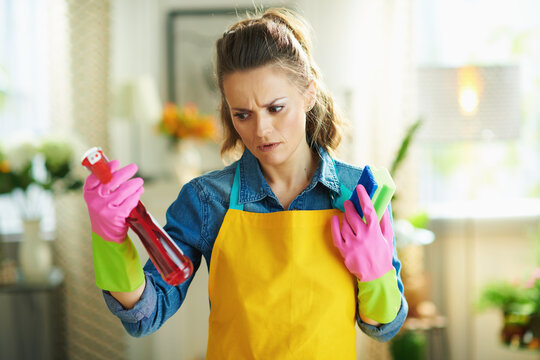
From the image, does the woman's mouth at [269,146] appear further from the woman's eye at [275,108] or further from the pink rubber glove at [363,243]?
the pink rubber glove at [363,243]

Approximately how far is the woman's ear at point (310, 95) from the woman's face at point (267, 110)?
4cm

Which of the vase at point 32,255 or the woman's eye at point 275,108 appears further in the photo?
the vase at point 32,255

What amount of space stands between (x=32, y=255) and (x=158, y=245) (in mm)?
2154

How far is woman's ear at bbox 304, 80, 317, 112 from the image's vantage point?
110 cm

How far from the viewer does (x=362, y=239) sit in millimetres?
977

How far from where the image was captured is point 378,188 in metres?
0.99

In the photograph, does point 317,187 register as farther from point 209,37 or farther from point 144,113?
point 209,37

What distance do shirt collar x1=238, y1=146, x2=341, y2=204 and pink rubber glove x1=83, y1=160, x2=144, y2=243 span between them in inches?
9.2

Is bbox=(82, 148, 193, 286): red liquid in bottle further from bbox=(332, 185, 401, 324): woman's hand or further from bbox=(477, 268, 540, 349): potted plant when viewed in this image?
bbox=(477, 268, 540, 349): potted plant

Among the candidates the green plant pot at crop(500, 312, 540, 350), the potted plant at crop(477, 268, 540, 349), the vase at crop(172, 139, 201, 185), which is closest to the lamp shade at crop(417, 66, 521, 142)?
the potted plant at crop(477, 268, 540, 349)

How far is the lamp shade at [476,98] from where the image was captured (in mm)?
2613

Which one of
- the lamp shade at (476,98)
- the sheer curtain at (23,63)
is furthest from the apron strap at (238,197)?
the sheer curtain at (23,63)

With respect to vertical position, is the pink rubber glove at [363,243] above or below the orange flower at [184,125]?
below

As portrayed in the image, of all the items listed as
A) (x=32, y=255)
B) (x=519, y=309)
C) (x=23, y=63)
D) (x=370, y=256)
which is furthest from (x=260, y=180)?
(x=23, y=63)
